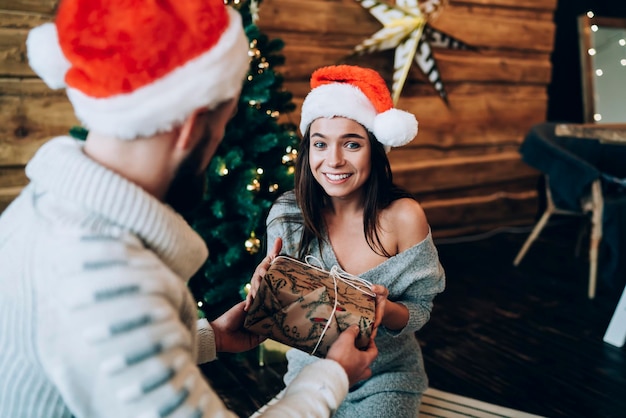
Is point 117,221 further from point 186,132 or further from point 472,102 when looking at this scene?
point 472,102

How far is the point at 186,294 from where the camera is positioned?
0.82m

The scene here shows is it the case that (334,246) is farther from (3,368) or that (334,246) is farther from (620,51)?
(620,51)

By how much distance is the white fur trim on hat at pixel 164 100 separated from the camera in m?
0.76

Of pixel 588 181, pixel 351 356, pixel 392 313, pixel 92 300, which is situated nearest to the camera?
pixel 92 300

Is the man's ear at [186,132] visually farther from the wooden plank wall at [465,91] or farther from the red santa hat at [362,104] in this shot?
the wooden plank wall at [465,91]

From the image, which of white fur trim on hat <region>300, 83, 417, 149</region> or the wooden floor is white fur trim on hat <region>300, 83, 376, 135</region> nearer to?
white fur trim on hat <region>300, 83, 417, 149</region>

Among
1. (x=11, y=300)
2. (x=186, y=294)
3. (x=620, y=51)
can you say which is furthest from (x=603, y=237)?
(x=11, y=300)

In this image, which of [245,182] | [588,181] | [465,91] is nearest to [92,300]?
[245,182]

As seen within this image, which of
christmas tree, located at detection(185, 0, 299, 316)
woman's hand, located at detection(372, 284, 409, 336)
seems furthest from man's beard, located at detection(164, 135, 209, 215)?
christmas tree, located at detection(185, 0, 299, 316)

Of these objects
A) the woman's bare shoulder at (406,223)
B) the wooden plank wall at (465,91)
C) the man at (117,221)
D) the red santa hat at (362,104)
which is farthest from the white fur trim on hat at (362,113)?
the wooden plank wall at (465,91)

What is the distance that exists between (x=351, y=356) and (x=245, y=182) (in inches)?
44.7

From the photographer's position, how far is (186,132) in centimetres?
80

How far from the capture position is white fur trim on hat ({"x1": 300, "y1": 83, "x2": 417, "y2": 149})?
148 cm

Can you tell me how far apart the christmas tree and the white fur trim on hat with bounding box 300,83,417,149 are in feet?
1.82
